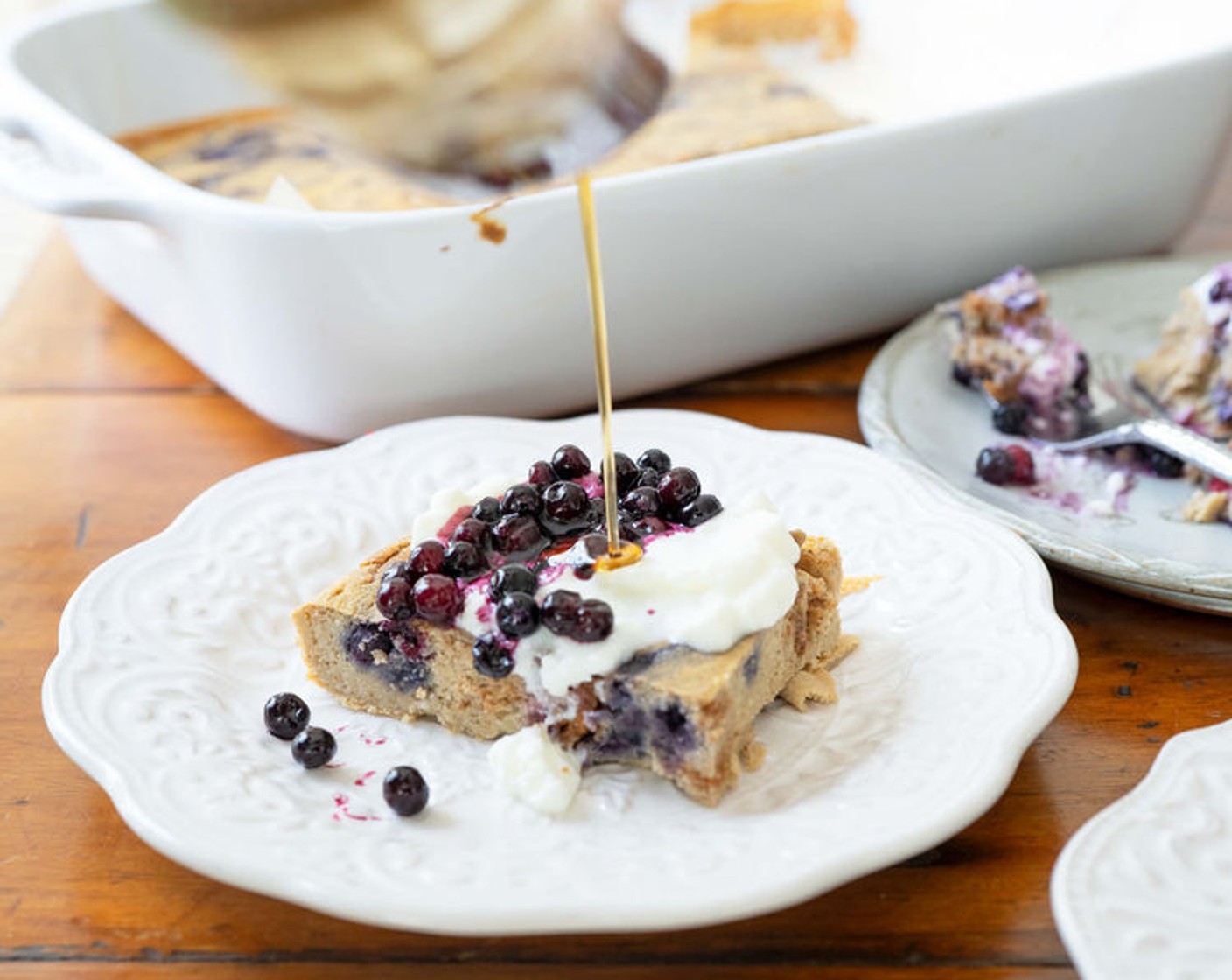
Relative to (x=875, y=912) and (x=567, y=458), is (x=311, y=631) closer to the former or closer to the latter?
(x=567, y=458)

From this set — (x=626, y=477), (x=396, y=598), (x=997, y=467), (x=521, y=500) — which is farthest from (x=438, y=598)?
(x=997, y=467)

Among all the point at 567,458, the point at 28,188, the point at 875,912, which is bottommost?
the point at 875,912

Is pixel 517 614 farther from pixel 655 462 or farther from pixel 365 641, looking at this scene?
pixel 655 462

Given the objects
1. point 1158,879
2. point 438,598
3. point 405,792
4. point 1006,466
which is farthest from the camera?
point 1006,466

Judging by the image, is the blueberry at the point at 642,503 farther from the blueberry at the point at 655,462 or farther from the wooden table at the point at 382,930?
the wooden table at the point at 382,930

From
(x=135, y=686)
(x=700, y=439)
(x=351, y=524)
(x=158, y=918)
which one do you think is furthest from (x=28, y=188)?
(x=158, y=918)

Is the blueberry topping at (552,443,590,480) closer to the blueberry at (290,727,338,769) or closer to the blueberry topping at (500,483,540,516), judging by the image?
the blueberry topping at (500,483,540,516)

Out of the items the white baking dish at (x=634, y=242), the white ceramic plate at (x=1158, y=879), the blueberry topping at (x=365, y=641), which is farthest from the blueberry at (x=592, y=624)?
the white baking dish at (x=634, y=242)
